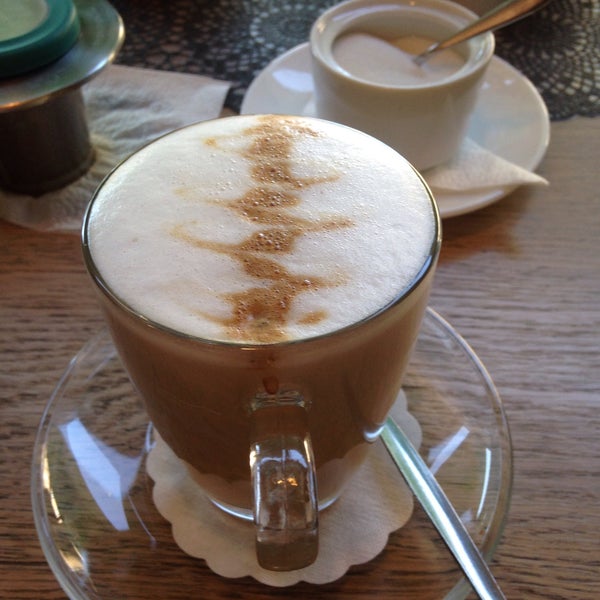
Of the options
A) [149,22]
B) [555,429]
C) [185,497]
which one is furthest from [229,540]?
[149,22]

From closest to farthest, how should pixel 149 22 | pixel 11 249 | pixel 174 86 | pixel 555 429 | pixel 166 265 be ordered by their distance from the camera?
pixel 166 265 < pixel 555 429 < pixel 11 249 < pixel 174 86 < pixel 149 22

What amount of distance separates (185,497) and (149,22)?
3.01 ft

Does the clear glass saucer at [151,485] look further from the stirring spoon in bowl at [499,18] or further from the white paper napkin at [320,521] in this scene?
the stirring spoon in bowl at [499,18]

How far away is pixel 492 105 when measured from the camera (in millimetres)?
1058

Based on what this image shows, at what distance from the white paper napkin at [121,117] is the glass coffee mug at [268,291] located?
418 mm

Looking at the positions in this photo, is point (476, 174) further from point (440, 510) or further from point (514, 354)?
point (440, 510)

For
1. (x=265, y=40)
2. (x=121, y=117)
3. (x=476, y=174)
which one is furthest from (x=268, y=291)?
(x=265, y=40)

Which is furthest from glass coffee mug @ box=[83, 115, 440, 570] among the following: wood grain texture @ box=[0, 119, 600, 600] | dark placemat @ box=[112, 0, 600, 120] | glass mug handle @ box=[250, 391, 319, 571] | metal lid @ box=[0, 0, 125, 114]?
dark placemat @ box=[112, 0, 600, 120]

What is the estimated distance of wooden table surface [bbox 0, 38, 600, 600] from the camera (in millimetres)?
570

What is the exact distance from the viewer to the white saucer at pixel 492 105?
0.96 meters

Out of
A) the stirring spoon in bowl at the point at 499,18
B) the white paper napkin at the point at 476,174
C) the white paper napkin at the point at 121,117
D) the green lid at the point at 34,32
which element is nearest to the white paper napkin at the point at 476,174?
the white paper napkin at the point at 476,174

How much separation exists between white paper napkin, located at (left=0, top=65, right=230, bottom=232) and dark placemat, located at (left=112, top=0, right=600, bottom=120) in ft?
0.13

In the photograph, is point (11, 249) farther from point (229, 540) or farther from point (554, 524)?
point (554, 524)

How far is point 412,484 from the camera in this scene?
614 mm
